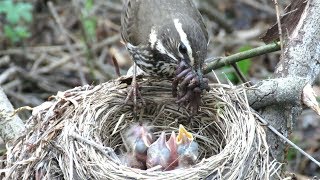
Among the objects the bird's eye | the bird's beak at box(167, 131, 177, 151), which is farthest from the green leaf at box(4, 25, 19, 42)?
the bird's eye

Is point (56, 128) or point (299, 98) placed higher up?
point (299, 98)

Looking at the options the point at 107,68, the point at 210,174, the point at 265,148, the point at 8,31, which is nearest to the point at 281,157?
the point at 265,148

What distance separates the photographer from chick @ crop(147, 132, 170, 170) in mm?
4598

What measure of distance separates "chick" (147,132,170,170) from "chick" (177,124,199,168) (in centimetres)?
9

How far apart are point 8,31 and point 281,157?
435 cm

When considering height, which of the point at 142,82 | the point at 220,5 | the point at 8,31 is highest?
the point at 220,5

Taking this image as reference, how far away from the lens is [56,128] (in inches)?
172

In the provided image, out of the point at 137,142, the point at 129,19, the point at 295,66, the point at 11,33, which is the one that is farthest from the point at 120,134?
the point at 11,33

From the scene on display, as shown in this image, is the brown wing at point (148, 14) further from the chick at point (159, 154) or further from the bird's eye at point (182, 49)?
the chick at point (159, 154)

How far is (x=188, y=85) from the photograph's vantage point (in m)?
4.47

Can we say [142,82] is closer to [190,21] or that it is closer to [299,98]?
[190,21]

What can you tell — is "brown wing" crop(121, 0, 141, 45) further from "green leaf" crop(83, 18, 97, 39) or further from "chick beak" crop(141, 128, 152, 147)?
"green leaf" crop(83, 18, 97, 39)

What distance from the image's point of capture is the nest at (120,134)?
4098mm

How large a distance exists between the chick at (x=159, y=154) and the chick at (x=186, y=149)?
0.28ft
